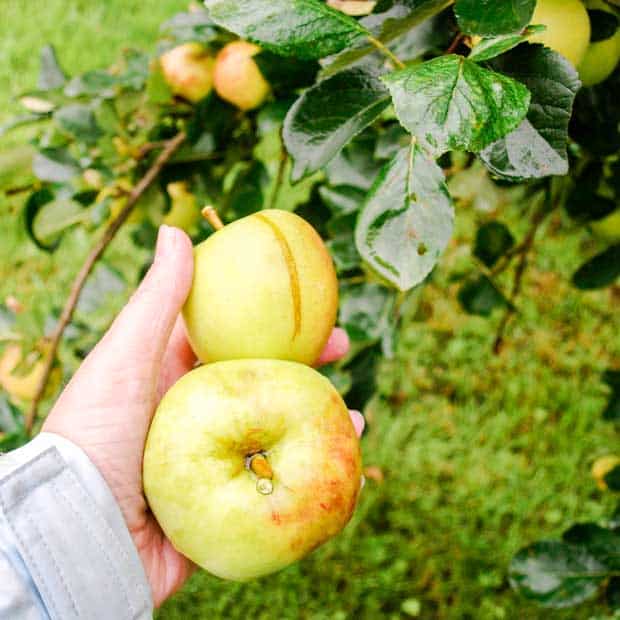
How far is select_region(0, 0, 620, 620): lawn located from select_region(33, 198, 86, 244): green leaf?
0.17m

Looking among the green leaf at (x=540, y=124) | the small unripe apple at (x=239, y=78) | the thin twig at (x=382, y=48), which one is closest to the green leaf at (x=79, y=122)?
the small unripe apple at (x=239, y=78)

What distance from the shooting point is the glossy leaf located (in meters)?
1.38

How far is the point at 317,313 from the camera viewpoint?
894 mm

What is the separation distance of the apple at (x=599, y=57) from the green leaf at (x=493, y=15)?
0.26m

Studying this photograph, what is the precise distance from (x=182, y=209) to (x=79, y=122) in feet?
0.90

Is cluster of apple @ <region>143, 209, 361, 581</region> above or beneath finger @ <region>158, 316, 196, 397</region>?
above

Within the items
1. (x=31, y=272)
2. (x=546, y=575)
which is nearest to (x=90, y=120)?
(x=546, y=575)

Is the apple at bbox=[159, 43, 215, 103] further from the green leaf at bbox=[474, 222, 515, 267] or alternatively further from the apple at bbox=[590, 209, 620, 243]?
the apple at bbox=[590, 209, 620, 243]

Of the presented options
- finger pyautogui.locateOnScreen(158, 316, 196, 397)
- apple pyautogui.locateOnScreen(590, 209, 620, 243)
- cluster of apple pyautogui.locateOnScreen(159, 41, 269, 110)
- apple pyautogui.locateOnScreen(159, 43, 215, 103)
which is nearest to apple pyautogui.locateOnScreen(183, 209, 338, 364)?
finger pyautogui.locateOnScreen(158, 316, 196, 397)

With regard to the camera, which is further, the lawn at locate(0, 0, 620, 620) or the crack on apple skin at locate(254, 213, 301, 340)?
the lawn at locate(0, 0, 620, 620)

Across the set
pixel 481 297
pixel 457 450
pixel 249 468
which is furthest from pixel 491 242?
pixel 457 450

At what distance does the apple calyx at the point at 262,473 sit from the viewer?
76cm

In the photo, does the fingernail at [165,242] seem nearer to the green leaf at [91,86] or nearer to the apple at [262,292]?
the apple at [262,292]

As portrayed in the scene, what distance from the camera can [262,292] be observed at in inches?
33.8
